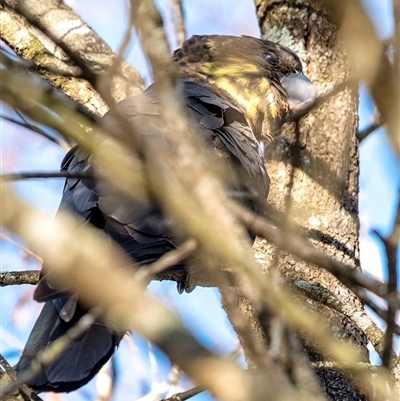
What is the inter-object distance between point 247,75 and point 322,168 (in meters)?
1.05

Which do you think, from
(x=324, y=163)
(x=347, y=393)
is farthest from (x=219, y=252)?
(x=324, y=163)

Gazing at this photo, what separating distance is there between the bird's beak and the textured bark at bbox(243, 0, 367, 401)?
5 centimetres

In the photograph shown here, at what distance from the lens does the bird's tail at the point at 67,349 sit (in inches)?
94.5

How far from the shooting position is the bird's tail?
240 centimetres

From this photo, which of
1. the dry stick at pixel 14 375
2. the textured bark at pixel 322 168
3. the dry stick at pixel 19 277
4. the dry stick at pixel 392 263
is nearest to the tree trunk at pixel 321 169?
the textured bark at pixel 322 168

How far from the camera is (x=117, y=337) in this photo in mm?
2561

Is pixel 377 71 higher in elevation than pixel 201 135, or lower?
lower

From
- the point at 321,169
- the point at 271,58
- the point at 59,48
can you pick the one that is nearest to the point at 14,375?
the point at 321,169

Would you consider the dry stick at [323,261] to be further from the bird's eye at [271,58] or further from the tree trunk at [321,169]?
the bird's eye at [271,58]

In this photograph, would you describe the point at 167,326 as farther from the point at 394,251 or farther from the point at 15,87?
the point at 15,87

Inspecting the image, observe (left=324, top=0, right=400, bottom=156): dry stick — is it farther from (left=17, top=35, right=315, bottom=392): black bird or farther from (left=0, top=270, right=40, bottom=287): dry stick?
(left=0, top=270, right=40, bottom=287): dry stick

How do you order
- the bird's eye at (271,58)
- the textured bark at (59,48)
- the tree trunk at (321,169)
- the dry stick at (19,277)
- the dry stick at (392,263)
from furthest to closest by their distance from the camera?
the bird's eye at (271,58) → the textured bark at (59,48) → the tree trunk at (321,169) → the dry stick at (19,277) → the dry stick at (392,263)

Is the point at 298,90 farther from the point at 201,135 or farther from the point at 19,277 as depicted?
the point at 19,277

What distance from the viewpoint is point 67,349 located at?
8.14 ft
